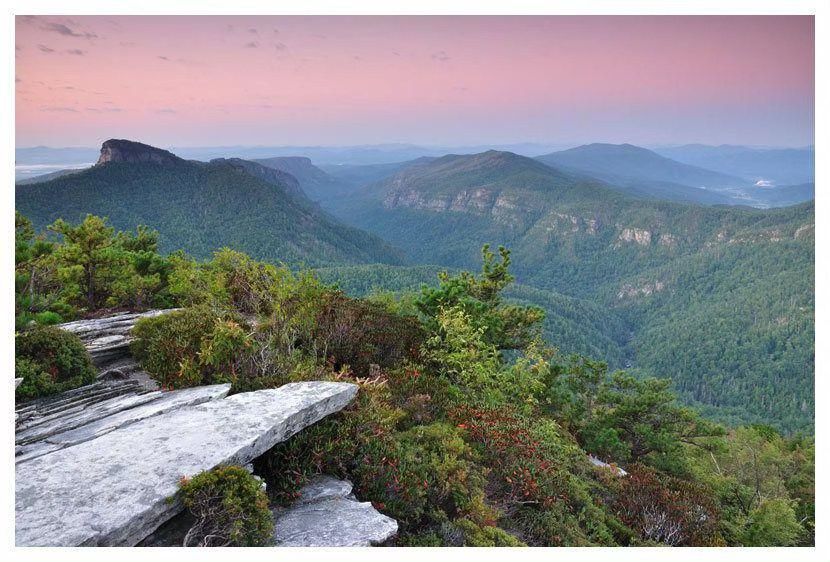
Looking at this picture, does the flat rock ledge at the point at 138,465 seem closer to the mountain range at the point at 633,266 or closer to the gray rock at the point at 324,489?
the gray rock at the point at 324,489

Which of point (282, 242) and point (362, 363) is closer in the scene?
point (362, 363)

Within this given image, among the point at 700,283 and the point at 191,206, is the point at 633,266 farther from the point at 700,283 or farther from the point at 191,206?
the point at 191,206

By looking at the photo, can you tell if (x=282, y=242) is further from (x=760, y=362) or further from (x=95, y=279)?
(x=760, y=362)

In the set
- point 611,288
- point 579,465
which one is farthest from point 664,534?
point 611,288

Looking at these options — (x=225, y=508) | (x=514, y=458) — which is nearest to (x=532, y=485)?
(x=514, y=458)

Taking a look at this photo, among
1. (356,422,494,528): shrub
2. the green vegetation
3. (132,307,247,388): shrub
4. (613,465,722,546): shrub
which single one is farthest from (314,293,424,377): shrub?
(613,465,722,546): shrub

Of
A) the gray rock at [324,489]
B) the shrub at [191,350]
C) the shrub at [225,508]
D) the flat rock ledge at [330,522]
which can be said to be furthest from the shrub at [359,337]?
the shrub at [225,508]

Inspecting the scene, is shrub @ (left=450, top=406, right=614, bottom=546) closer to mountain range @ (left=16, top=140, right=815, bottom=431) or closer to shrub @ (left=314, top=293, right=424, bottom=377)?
shrub @ (left=314, top=293, right=424, bottom=377)
